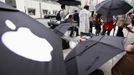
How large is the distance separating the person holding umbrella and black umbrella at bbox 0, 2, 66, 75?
0.61 metres

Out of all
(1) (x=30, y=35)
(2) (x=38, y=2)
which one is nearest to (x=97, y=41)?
(1) (x=30, y=35)

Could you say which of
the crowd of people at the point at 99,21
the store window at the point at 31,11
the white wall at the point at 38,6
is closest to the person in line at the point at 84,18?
the crowd of people at the point at 99,21

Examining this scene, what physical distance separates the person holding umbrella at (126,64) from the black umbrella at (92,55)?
249mm

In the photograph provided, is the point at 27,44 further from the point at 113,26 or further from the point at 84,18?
the point at 84,18

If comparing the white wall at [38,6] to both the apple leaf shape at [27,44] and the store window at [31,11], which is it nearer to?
the store window at [31,11]

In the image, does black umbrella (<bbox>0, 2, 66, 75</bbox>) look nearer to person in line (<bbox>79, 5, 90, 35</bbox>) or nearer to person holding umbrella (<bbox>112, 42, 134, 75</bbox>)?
person holding umbrella (<bbox>112, 42, 134, 75</bbox>)

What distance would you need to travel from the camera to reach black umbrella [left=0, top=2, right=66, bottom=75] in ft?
4.04

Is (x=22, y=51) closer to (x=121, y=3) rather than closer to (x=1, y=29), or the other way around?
(x=1, y=29)

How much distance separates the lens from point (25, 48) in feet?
4.56

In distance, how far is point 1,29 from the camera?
52.5 inches

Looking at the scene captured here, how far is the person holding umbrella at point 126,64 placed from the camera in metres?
1.89

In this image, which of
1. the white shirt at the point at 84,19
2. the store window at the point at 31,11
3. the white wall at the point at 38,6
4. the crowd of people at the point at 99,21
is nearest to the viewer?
the crowd of people at the point at 99,21

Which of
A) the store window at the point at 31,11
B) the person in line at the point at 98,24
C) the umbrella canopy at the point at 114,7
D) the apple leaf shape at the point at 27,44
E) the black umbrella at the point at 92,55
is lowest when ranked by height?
the store window at the point at 31,11

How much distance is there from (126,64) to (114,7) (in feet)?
14.0
